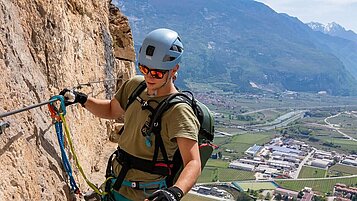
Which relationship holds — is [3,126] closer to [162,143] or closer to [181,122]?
[162,143]

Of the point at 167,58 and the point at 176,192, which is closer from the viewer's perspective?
the point at 176,192

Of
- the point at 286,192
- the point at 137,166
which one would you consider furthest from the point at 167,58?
the point at 286,192

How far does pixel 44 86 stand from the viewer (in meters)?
5.82

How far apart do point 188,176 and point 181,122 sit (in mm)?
472

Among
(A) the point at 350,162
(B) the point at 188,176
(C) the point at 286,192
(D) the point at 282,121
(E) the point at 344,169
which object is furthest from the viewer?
(D) the point at 282,121

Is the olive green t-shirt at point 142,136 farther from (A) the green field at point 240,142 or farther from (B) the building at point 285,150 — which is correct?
(B) the building at point 285,150

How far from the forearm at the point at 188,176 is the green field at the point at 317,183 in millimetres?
62378

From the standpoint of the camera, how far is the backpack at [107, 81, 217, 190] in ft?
13.0

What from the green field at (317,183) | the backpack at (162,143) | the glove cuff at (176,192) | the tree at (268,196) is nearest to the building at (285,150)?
the green field at (317,183)

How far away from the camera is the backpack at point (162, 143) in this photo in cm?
397

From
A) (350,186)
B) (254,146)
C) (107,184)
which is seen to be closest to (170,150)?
(107,184)

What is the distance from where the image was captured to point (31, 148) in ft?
15.5

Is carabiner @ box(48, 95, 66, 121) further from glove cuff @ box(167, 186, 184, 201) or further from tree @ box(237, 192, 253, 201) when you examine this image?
tree @ box(237, 192, 253, 201)

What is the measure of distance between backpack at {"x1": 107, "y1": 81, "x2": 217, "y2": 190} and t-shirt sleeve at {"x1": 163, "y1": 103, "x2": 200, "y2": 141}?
0.22 feet
